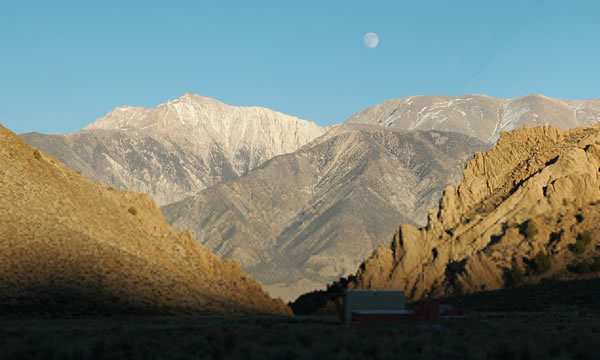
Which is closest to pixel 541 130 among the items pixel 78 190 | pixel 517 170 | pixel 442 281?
pixel 517 170

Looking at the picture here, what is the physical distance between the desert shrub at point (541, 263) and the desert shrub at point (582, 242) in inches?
134

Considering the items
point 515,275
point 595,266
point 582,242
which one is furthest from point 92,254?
point 582,242

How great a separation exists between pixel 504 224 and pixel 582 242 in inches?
566

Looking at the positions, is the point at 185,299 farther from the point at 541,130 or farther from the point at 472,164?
the point at 541,130

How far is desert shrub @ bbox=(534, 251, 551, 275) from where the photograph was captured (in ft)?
311

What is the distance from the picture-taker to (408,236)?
114 m

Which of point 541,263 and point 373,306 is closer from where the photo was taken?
point 373,306

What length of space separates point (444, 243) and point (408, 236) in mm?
5730

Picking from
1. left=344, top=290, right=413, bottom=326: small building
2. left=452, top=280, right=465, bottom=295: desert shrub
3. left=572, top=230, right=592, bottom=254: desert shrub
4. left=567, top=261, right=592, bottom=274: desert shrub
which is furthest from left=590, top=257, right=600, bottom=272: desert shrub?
left=344, top=290, right=413, bottom=326: small building

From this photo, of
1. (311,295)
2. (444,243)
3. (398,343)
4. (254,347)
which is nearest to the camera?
(254,347)

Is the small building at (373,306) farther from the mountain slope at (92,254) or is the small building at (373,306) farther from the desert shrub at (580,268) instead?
the desert shrub at (580,268)

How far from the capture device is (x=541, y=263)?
312ft

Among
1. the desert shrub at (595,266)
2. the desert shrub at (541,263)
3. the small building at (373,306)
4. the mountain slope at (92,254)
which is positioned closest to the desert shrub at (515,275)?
the desert shrub at (541,263)

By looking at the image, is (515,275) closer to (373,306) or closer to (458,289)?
(458,289)
